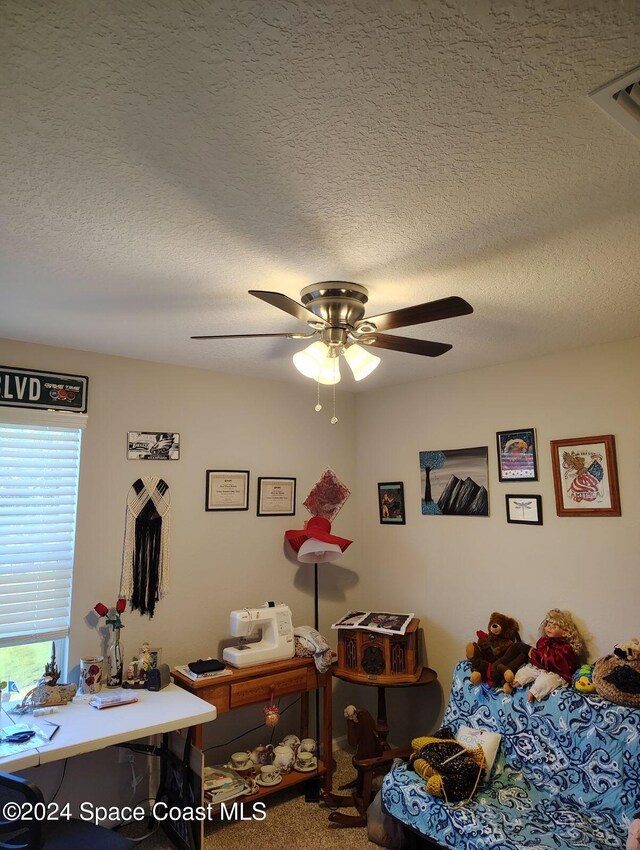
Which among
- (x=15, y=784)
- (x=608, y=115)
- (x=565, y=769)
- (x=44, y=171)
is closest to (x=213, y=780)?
(x=15, y=784)

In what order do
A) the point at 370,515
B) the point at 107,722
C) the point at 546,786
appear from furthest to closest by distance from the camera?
the point at 370,515 < the point at 546,786 < the point at 107,722

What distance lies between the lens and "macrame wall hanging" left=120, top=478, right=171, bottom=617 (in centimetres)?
314

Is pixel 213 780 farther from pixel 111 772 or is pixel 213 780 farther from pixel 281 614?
pixel 281 614

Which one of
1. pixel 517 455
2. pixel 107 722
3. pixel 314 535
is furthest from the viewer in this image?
pixel 314 535

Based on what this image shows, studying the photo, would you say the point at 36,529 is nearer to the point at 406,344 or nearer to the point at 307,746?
the point at 307,746

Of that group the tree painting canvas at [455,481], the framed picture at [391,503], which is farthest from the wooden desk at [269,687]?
the tree painting canvas at [455,481]

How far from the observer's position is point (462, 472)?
3559 mm

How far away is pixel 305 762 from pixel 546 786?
1.35 metres

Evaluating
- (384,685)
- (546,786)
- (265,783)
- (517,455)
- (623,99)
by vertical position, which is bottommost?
(265,783)

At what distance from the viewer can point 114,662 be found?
9.52 feet

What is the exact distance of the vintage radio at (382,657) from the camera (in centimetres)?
331

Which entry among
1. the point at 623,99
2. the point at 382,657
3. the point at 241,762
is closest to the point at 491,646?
the point at 382,657

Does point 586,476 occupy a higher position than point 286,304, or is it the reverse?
point 286,304

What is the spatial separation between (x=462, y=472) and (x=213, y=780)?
225 cm
